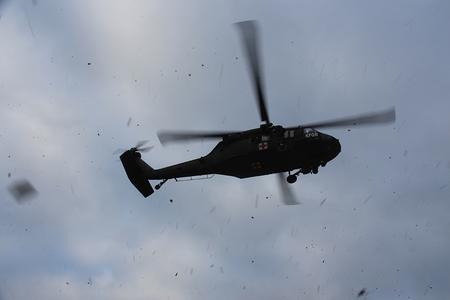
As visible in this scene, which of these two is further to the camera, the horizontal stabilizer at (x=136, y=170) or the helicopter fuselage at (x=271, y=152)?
the horizontal stabilizer at (x=136, y=170)

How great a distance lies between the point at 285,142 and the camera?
104 feet

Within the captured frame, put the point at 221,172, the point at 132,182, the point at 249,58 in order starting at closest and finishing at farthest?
the point at 249,58, the point at 221,172, the point at 132,182

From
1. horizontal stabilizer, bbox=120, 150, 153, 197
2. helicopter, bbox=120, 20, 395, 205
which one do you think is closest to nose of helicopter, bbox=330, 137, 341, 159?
helicopter, bbox=120, 20, 395, 205

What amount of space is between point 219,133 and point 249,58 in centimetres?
563

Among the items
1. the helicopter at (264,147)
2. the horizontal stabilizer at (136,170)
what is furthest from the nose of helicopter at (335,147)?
the horizontal stabilizer at (136,170)

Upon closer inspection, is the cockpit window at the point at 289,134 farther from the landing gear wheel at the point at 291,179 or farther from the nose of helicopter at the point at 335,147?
the landing gear wheel at the point at 291,179

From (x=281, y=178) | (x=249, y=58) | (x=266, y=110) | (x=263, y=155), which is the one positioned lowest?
(x=281, y=178)

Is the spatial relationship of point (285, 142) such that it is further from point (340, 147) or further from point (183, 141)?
point (183, 141)

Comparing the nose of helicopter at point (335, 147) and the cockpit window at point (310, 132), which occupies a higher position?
the cockpit window at point (310, 132)

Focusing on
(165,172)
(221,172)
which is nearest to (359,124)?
(221,172)

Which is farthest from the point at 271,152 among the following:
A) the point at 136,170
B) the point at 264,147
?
the point at 136,170

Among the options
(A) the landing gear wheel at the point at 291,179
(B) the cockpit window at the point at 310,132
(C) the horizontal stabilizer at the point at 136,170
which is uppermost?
(B) the cockpit window at the point at 310,132

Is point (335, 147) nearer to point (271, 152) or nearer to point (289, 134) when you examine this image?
point (289, 134)

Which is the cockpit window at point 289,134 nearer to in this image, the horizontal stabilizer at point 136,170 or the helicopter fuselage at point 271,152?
the helicopter fuselage at point 271,152
